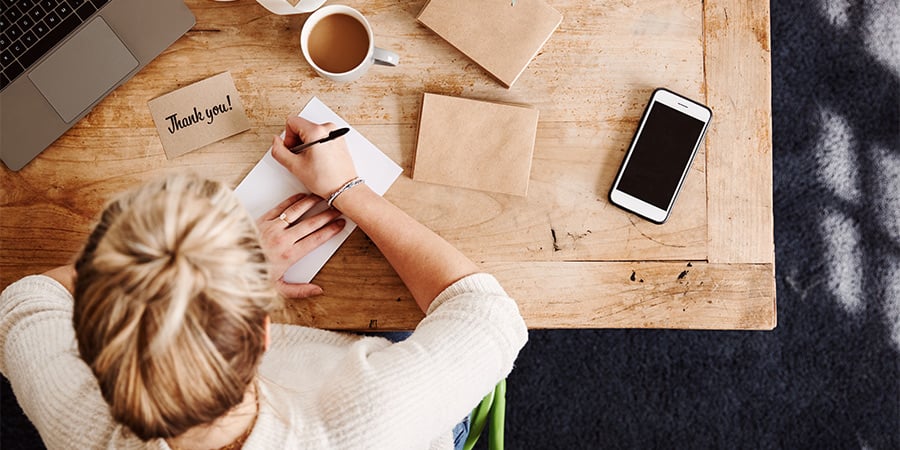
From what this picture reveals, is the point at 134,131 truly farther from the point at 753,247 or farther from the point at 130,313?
the point at 753,247

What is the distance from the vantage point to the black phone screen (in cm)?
88

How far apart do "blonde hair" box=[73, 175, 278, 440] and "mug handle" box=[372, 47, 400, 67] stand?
1.21 feet

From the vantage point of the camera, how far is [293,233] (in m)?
0.86

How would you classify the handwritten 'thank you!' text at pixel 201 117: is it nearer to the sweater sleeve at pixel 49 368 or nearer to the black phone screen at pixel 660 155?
the sweater sleeve at pixel 49 368

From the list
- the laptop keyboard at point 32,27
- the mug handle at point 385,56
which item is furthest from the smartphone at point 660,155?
the laptop keyboard at point 32,27

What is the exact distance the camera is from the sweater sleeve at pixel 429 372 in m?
0.69

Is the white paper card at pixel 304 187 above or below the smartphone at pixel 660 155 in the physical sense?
above

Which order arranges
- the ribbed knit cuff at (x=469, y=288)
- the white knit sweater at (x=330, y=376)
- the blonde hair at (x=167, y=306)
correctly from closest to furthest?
the blonde hair at (x=167, y=306) < the white knit sweater at (x=330, y=376) < the ribbed knit cuff at (x=469, y=288)

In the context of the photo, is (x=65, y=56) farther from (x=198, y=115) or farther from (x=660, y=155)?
(x=660, y=155)

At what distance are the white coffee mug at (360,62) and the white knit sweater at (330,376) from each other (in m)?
0.32

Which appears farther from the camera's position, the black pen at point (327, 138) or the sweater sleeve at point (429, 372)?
the black pen at point (327, 138)

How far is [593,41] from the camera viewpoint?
89cm

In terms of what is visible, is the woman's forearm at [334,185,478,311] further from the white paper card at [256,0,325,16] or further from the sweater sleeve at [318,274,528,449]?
the white paper card at [256,0,325,16]

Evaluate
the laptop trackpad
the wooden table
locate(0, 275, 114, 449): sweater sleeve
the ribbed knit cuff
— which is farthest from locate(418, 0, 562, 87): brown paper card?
locate(0, 275, 114, 449): sweater sleeve
